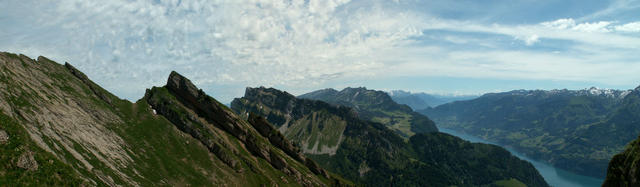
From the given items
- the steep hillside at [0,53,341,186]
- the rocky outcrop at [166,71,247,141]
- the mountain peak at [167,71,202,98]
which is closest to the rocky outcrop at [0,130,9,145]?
the steep hillside at [0,53,341,186]

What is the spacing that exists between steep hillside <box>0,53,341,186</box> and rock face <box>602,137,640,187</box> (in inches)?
4079

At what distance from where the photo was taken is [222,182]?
107 metres

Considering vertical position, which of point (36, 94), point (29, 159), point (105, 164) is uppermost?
point (36, 94)

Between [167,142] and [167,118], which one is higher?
[167,118]

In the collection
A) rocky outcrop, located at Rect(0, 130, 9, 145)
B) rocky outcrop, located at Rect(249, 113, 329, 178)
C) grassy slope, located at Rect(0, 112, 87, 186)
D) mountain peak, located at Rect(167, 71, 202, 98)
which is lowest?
rocky outcrop, located at Rect(249, 113, 329, 178)

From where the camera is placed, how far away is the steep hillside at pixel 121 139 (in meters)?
49.2

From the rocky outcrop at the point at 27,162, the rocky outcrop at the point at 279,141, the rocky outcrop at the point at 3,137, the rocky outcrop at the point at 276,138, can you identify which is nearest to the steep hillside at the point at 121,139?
the rocky outcrop at the point at 27,162

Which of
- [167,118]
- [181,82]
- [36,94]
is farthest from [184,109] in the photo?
[36,94]

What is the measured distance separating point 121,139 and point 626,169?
5147 inches

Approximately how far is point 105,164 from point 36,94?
27.5 m

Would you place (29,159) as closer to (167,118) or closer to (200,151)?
(200,151)

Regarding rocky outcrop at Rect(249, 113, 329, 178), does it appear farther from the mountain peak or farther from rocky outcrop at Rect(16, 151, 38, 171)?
rocky outcrop at Rect(16, 151, 38, 171)

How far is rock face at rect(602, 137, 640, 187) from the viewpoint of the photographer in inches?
2416

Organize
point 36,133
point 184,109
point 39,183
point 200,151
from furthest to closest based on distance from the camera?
point 184,109 → point 200,151 → point 36,133 → point 39,183
